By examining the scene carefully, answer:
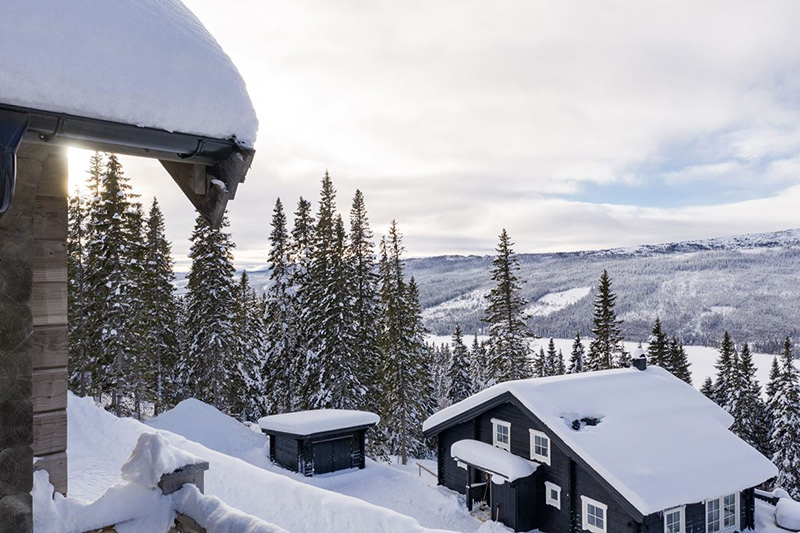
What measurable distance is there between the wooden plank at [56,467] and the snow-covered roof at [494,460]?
15.6 metres

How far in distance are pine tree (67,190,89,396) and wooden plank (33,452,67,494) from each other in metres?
24.0

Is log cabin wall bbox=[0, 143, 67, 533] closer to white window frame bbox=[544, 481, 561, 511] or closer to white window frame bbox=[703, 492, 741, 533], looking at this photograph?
white window frame bbox=[544, 481, 561, 511]

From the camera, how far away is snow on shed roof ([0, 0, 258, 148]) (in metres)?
2.67

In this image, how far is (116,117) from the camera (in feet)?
9.64

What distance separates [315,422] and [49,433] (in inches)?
675

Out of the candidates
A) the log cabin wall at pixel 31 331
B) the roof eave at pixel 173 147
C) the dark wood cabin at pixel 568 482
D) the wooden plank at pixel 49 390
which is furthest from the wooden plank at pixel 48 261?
the dark wood cabin at pixel 568 482

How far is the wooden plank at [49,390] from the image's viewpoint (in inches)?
150

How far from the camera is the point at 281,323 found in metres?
30.6

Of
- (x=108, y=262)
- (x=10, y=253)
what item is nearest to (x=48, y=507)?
(x=10, y=253)

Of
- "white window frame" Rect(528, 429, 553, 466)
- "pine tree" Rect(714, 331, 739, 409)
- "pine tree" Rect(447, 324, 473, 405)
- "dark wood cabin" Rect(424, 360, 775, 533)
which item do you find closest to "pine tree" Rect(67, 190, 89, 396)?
"dark wood cabin" Rect(424, 360, 775, 533)

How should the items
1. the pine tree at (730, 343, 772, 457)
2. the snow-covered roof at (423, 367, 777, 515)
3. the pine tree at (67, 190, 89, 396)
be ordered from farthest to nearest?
the pine tree at (730, 343, 772, 457), the pine tree at (67, 190, 89, 396), the snow-covered roof at (423, 367, 777, 515)

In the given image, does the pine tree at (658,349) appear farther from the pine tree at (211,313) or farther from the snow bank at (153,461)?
the snow bank at (153,461)

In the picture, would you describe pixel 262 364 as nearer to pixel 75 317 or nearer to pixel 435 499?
pixel 75 317

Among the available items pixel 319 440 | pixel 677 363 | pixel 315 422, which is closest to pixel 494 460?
pixel 319 440
